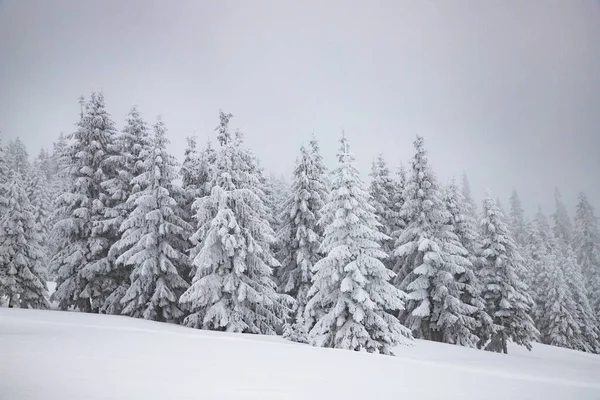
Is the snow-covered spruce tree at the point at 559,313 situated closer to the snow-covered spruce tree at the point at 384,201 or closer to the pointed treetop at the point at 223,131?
the snow-covered spruce tree at the point at 384,201

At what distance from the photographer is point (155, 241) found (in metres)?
21.5

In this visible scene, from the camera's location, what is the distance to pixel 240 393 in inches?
270

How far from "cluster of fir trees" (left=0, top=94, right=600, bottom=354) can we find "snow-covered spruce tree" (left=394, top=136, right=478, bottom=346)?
0.10 metres

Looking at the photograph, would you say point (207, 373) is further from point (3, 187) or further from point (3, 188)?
point (3, 188)

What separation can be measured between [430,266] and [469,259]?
6552 millimetres

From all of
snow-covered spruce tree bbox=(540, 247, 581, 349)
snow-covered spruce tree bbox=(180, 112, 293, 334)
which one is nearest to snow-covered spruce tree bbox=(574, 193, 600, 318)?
snow-covered spruce tree bbox=(540, 247, 581, 349)

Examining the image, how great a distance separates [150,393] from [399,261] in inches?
967

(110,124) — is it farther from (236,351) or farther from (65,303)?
(236,351)

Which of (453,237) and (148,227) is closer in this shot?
(148,227)

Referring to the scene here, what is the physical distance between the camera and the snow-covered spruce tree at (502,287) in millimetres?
27844

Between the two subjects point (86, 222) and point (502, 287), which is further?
point (502, 287)

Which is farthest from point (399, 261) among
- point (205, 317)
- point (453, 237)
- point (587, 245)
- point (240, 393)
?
point (587, 245)

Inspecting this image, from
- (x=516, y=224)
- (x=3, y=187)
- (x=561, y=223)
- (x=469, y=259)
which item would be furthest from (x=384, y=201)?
(x=561, y=223)

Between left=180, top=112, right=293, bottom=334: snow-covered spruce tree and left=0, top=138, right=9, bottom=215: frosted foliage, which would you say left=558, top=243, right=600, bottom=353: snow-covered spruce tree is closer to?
left=180, top=112, right=293, bottom=334: snow-covered spruce tree
